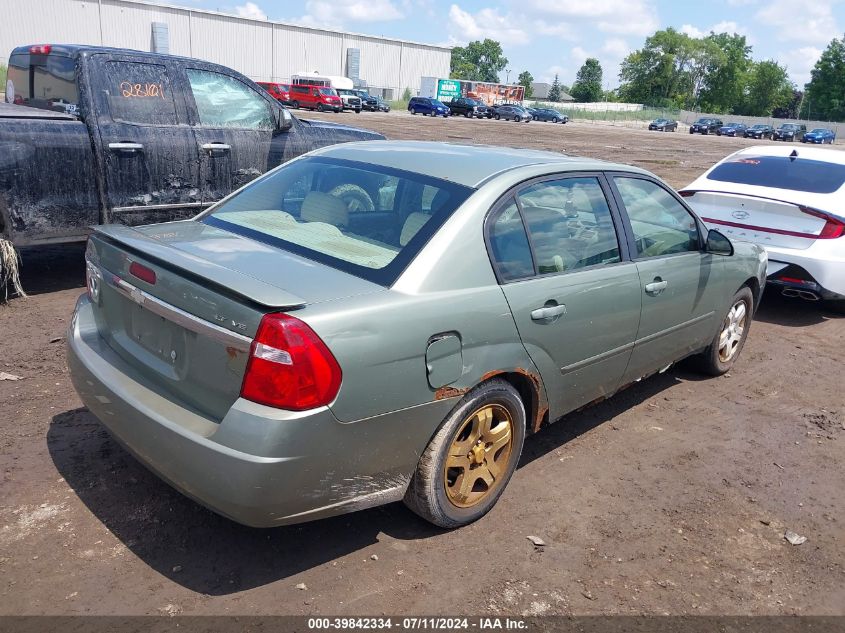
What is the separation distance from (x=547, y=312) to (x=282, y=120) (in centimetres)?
477

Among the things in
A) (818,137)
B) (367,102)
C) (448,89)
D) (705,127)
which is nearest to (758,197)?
(367,102)

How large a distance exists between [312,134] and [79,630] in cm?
585

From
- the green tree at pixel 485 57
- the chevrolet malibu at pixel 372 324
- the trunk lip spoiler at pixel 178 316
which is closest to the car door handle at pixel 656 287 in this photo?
the chevrolet malibu at pixel 372 324

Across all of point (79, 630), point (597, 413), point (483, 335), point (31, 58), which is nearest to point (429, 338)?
point (483, 335)

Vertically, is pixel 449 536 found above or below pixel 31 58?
below

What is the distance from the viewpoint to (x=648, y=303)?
4.15 metres

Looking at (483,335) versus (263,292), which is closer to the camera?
(263,292)

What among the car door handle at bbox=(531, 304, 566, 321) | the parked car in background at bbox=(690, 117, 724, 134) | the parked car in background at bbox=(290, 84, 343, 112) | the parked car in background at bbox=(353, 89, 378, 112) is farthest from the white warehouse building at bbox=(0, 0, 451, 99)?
the car door handle at bbox=(531, 304, 566, 321)

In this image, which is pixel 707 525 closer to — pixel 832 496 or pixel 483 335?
pixel 832 496

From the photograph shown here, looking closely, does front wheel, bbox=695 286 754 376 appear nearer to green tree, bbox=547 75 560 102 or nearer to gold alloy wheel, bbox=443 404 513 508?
gold alloy wheel, bbox=443 404 513 508

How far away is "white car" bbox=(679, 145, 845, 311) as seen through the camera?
6641mm

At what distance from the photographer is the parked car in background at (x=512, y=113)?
62906 millimetres

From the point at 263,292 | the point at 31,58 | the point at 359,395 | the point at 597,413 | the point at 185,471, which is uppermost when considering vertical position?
the point at 31,58

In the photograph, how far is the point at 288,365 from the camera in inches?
99.9
